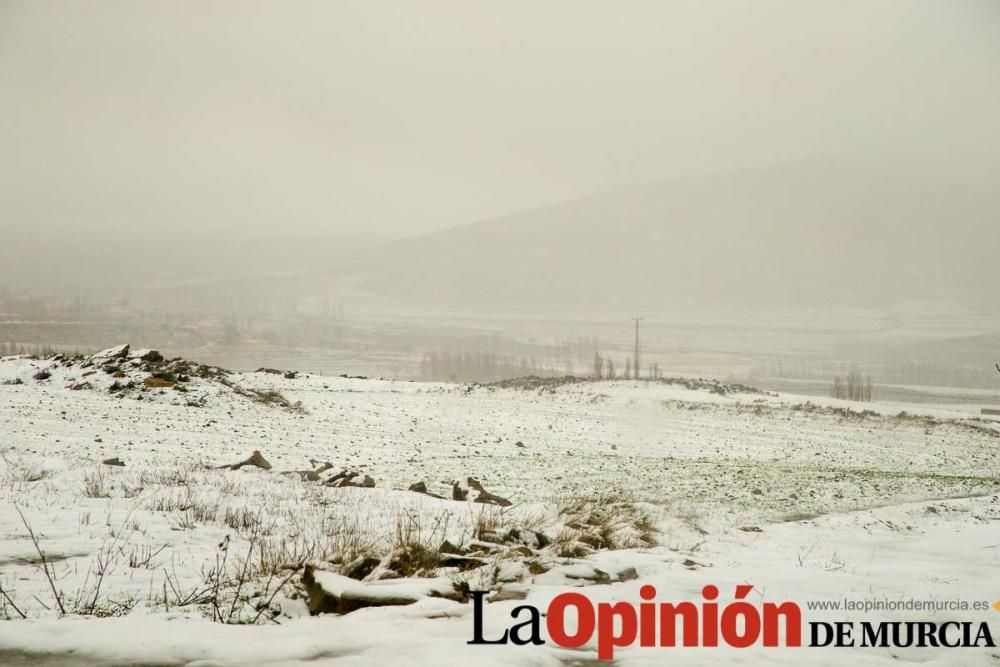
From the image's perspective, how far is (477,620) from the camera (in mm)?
5395

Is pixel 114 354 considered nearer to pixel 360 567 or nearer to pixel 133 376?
pixel 133 376

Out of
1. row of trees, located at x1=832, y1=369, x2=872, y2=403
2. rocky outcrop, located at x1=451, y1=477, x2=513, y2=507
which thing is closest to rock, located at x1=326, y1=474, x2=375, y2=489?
rocky outcrop, located at x1=451, y1=477, x2=513, y2=507

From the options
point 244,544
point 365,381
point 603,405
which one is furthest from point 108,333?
point 244,544

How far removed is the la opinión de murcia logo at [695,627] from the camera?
5488 mm

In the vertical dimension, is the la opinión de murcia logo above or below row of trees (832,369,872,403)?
above

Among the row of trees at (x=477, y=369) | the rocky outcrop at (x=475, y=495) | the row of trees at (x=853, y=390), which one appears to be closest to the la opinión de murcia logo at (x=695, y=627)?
the rocky outcrop at (x=475, y=495)

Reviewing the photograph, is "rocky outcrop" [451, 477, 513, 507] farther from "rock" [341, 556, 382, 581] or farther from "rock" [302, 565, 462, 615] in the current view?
"rock" [302, 565, 462, 615]

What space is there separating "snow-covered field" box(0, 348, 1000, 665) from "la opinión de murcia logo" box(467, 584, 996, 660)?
0.17 meters

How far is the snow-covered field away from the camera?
527cm

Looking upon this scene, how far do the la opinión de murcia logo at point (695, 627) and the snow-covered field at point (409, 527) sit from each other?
0.17 meters

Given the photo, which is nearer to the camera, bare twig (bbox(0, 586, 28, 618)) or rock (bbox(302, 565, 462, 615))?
bare twig (bbox(0, 586, 28, 618))

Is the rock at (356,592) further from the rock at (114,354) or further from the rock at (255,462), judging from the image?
the rock at (114,354)

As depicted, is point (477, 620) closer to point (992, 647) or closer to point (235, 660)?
point (235, 660)

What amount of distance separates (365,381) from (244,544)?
4344 centimetres
